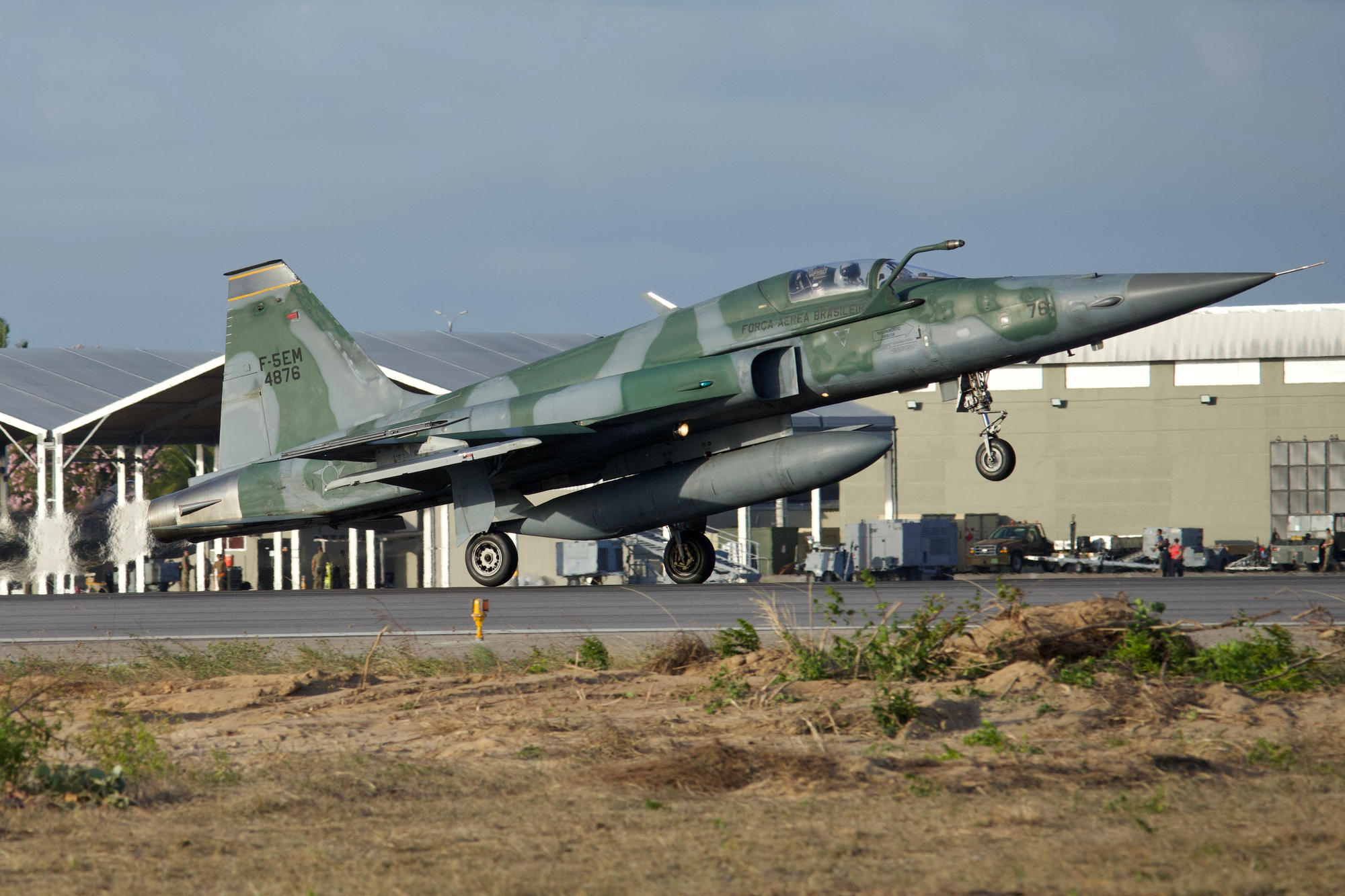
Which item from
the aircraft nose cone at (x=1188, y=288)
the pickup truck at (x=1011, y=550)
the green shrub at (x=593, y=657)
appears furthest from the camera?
the pickup truck at (x=1011, y=550)

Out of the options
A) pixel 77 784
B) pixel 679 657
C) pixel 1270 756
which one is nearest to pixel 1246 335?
pixel 679 657

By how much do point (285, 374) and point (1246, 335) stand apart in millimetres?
37991

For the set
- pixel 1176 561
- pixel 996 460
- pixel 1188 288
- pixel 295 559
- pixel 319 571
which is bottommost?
pixel 319 571

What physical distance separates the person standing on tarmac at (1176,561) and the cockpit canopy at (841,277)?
66.4 ft

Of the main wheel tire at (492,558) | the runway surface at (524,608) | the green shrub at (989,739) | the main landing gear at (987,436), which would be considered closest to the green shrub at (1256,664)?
the runway surface at (524,608)

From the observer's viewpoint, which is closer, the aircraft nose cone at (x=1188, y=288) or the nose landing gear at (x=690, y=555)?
the aircraft nose cone at (x=1188, y=288)

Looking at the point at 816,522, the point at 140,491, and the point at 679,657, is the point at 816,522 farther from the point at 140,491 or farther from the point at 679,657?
the point at 679,657

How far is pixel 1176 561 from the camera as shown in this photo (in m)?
33.5

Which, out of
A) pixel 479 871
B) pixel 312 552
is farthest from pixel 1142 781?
pixel 312 552

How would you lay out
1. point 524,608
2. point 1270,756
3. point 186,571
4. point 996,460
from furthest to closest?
point 186,571 < point 996,460 < point 524,608 < point 1270,756

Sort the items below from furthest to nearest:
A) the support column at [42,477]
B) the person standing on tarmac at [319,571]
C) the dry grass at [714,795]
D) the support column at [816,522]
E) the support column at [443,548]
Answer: the person standing on tarmac at [319,571] → the support column at [816,522] → the support column at [443,548] → the support column at [42,477] → the dry grass at [714,795]

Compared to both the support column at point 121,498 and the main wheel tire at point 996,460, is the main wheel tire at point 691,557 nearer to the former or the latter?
the main wheel tire at point 996,460

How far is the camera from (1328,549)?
35.0m

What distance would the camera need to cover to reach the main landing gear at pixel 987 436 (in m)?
15.7
